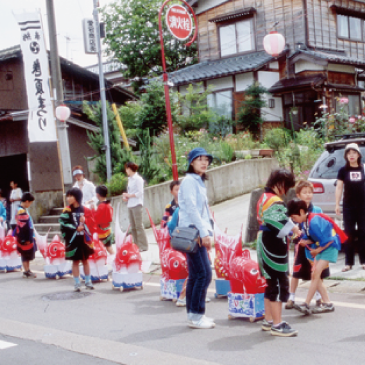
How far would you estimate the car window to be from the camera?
335 inches

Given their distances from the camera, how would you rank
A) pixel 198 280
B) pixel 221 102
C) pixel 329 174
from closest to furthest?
pixel 198 280 → pixel 329 174 → pixel 221 102

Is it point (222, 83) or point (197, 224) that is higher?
point (222, 83)

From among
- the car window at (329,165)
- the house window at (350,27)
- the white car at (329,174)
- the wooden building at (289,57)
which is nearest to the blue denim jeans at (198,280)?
the white car at (329,174)

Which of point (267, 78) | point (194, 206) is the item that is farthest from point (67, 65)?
point (194, 206)

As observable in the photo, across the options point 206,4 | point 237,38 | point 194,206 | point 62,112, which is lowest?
point 194,206

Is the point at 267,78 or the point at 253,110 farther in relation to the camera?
the point at 267,78

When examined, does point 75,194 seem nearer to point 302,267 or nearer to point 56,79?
point 302,267

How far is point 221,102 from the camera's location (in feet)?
76.4

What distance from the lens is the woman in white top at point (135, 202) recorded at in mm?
10422

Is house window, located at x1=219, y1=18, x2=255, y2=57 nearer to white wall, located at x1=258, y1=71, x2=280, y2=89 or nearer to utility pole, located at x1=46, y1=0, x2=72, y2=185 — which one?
white wall, located at x1=258, y1=71, x2=280, y2=89

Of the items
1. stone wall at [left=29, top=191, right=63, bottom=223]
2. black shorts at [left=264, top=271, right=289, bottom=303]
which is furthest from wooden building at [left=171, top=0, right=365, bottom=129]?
black shorts at [left=264, top=271, right=289, bottom=303]

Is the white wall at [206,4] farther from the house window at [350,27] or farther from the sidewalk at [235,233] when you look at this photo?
the sidewalk at [235,233]

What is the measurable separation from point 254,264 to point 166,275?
1.57 metres

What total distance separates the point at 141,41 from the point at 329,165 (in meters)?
25.0
